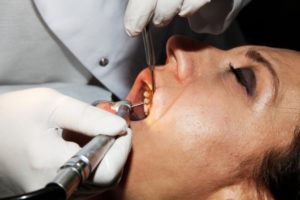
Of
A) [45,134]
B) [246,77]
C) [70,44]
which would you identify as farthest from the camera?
[70,44]

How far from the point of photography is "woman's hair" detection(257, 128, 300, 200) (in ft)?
3.07

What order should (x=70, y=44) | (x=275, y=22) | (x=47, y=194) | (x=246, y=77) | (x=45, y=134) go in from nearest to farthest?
1. (x=47, y=194)
2. (x=45, y=134)
3. (x=246, y=77)
4. (x=70, y=44)
5. (x=275, y=22)

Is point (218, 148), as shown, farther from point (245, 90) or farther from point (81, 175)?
A: point (81, 175)

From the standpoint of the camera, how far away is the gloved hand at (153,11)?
98cm

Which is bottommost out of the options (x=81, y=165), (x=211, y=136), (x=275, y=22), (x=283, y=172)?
(x=275, y=22)

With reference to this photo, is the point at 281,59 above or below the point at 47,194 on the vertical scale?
below

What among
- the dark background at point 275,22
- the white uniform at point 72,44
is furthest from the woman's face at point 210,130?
the dark background at point 275,22

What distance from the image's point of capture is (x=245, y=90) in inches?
40.3

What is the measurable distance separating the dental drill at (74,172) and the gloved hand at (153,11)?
294 millimetres

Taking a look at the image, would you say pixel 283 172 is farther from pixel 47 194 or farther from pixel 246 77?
pixel 47 194

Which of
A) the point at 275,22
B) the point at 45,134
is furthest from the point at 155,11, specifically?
the point at 275,22

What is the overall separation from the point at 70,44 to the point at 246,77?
1.79ft

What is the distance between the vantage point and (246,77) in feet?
3.43

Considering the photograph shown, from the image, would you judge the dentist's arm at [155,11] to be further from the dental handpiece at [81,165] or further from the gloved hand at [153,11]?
the dental handpiece at [81,165]
